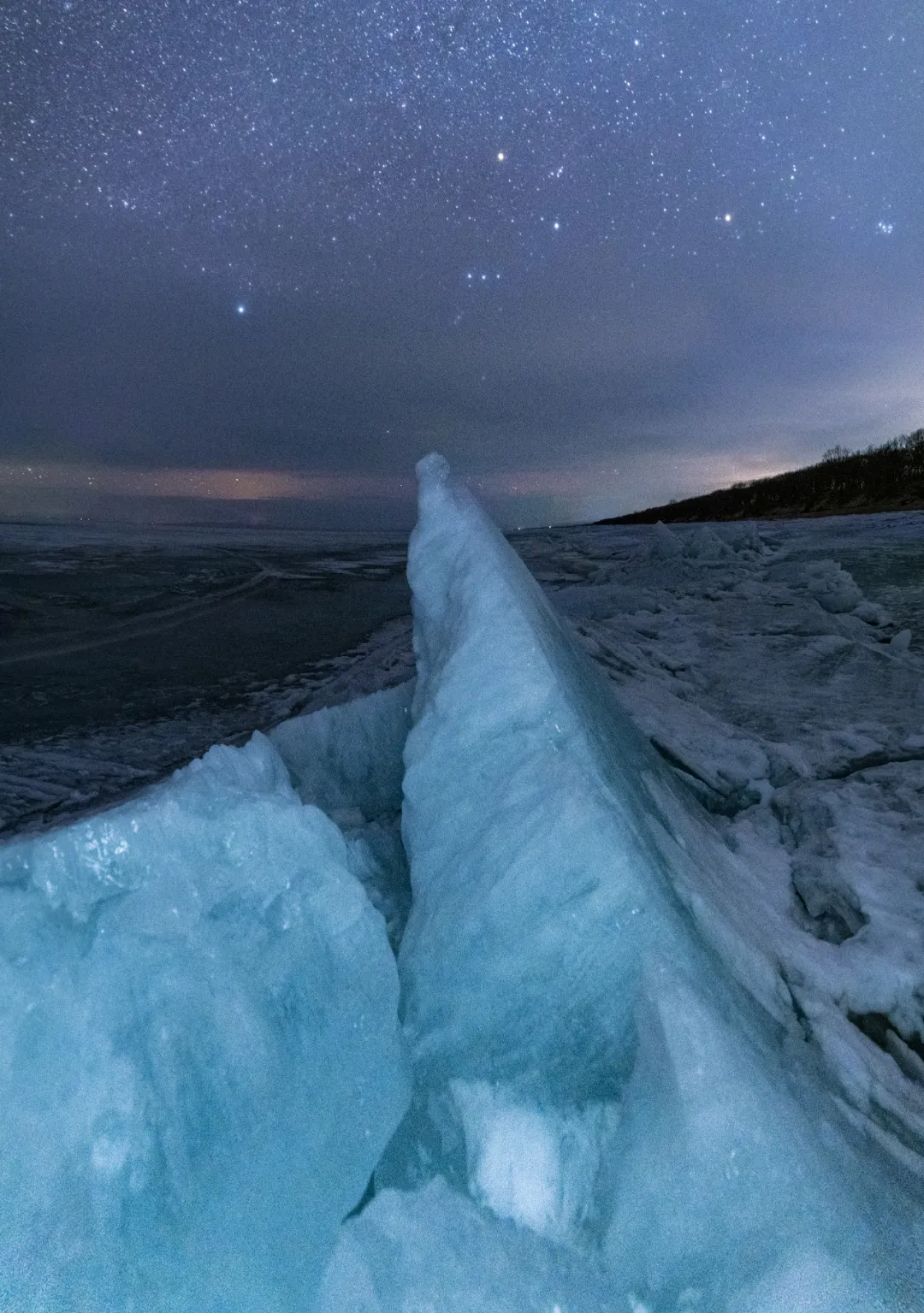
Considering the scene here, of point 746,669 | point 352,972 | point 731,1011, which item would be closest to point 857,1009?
point 731,1011

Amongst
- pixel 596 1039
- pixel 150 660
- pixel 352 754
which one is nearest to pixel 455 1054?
pixel 596 1039

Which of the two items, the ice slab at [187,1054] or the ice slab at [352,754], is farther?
the ice slab at [352,754]

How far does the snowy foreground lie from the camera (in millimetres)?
1278

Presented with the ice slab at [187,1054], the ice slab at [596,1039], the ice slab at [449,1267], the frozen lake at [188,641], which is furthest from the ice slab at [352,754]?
the frozen lake at [188,641]

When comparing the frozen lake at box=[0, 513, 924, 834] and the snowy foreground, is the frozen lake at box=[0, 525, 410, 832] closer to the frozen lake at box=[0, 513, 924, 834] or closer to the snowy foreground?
the frozen lake at box=[0, 513, 924, 834]

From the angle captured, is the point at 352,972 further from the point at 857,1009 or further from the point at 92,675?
the point at 92,675

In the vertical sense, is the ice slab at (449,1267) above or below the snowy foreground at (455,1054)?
below

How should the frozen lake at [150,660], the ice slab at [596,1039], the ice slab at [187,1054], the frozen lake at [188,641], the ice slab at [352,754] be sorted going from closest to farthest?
the ice slab at [187,1054], the ice slab at [596,1039], the ice slab at [352,754], the frozen lake at [150,660], the frozen lake at [188,641]

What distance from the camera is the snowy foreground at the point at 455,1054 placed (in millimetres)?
1278

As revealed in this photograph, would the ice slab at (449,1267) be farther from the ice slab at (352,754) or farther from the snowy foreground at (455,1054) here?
the ice slab at (352,754)

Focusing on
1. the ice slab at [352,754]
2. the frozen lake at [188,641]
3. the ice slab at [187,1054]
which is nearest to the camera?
the ice slab at [187,1054]

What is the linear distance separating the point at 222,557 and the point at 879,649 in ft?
59.2

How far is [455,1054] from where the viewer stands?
1643mm

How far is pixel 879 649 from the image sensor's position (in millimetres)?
6836
